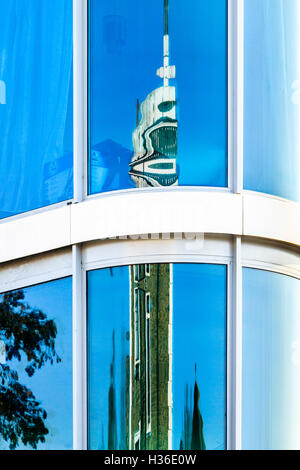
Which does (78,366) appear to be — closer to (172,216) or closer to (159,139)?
(172,216)

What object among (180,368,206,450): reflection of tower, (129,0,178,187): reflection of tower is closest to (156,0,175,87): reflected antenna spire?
(129,0,178,187): reflection of tower

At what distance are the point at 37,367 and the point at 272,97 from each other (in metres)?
3.01

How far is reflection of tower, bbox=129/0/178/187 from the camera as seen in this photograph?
263 inches

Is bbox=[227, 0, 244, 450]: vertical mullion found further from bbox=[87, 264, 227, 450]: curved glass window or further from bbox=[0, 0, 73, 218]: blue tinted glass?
bbox=[0, 0, 73, 218]: blue tinted glass

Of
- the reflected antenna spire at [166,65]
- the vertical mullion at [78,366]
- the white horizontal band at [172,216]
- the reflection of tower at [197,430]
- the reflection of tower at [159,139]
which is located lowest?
the reflection of tower at [197,430]

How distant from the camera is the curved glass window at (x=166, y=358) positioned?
21.4 ft

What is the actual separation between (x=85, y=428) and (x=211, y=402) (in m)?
1.06

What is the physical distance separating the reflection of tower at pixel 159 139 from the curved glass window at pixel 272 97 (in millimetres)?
616

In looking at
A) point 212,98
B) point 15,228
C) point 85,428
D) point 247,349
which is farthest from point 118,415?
point 212,98

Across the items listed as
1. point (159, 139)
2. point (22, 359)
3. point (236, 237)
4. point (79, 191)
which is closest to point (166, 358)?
point (236, 237)

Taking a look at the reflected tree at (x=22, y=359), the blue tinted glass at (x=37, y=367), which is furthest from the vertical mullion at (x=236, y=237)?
the reflected tree at (x=22, y=359)

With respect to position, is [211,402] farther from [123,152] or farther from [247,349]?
[123,152]

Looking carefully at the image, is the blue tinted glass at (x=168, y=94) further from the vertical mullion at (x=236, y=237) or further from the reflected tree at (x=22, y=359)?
the reflected tree at (x=22, y=359)

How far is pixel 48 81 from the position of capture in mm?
7137
